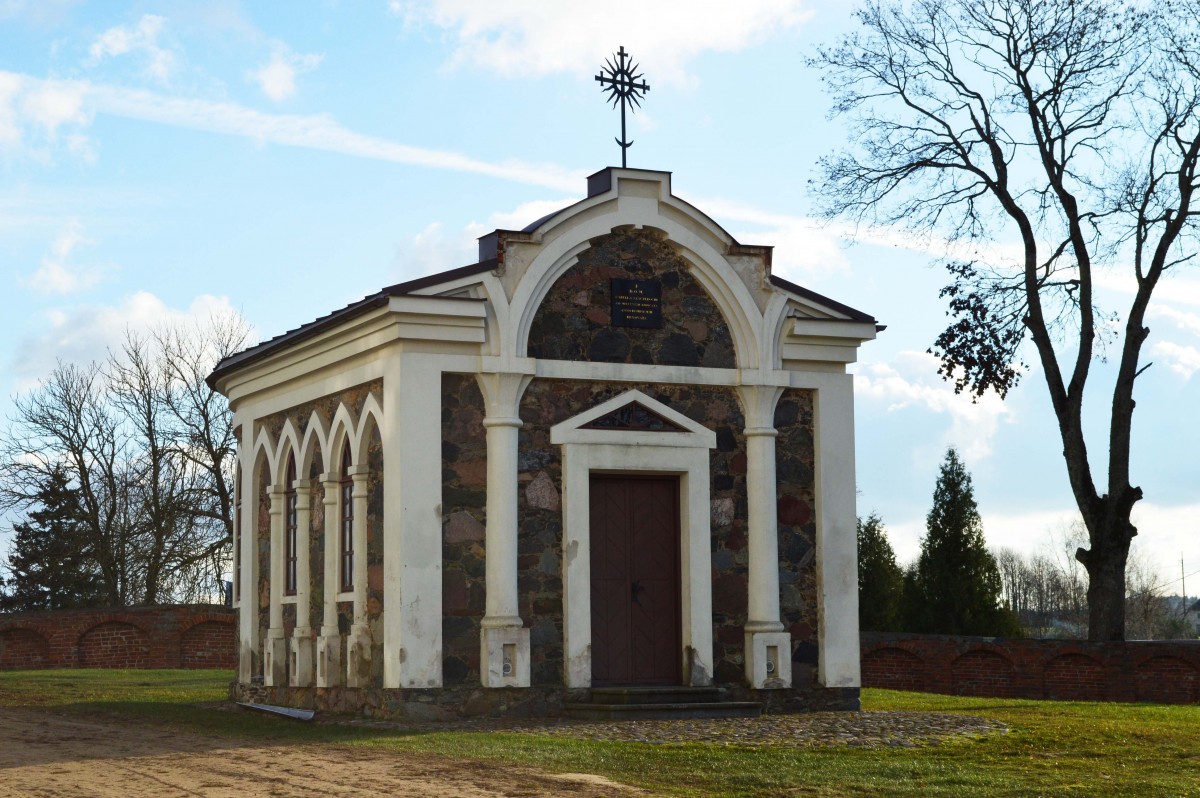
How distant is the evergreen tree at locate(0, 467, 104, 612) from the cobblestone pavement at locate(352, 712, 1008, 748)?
2756 cm

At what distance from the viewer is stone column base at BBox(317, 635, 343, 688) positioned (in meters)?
17.1

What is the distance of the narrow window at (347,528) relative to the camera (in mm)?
17312

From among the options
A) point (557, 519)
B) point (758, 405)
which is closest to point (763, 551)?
point (758, 405)

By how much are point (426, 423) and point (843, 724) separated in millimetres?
5053

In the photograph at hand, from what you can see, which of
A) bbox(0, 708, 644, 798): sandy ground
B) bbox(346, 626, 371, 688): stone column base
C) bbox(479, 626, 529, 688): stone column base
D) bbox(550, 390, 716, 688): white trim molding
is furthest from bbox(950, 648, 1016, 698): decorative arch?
bbox(0, 708, 644, 798): sandy ground

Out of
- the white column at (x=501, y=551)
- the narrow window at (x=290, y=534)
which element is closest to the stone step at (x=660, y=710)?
the white column at (x=501, y=551)

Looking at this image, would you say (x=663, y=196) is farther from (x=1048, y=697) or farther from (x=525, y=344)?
(x=1048, y=697)

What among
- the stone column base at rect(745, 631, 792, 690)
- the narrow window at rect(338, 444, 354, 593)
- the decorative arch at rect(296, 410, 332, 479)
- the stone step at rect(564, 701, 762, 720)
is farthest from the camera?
the decorative arch at rect(296, 410, 332, 479)

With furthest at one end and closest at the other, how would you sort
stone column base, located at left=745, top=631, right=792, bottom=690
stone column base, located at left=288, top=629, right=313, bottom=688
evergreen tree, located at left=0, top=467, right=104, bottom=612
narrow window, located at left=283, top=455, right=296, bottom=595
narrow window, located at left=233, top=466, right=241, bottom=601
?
evergreen tree, located at left=0, top=467, right=104, bottom=612 < narrow window, located at left=233, top=466, right=241, bottom=601 < narrow window, located at left=283, top=455, right=296, bottom=595 < stone column base, located at left=288, top=629, right=313, bottom=688 < stone column base, located at left=745, top=631, right=792, bottom=690

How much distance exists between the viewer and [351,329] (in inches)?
661

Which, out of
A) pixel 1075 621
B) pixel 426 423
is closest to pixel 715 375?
pixel 426 423

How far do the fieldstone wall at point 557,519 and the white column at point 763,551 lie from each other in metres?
0.11

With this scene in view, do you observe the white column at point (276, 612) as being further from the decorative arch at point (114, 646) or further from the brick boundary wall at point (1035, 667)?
the brick boundary wall at point (1035, 667)

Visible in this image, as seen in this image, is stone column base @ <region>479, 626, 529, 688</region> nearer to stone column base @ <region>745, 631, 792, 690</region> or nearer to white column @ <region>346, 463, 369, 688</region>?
white column @ <region>346, 463, 369, 688</region>
